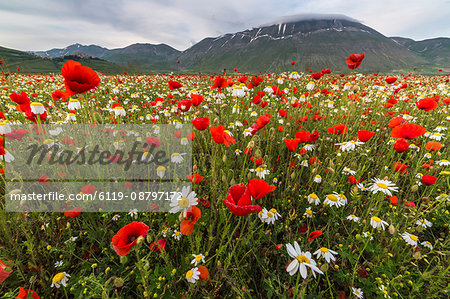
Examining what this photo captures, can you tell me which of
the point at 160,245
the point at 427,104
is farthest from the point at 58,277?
the point at 427,104

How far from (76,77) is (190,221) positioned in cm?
166

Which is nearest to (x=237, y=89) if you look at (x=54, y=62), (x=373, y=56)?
(x=54, y=62)

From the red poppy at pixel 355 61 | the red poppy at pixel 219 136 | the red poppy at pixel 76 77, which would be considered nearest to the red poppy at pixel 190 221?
the red poppy at pixel 219 136

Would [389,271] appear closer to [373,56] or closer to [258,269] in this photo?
[258,269]

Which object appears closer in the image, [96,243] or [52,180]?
[96,243]

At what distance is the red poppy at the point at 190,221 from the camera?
1347 mm

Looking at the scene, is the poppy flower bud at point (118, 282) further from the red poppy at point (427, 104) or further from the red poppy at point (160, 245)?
the red poppy at point (427, 104)

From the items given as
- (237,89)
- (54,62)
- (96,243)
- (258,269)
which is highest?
(54,62)

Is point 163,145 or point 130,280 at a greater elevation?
point 163,145

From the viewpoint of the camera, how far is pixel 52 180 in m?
2.34

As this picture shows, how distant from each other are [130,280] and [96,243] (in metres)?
0.56

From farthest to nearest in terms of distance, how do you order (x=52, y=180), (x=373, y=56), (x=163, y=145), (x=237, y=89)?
(x=373, y=56) < (x=237, y=89) < (x=163, y=145) < (x=52, y=180)

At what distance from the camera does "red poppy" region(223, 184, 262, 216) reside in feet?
3.77

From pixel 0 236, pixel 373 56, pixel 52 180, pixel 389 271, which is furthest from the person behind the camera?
pixel 373 56
